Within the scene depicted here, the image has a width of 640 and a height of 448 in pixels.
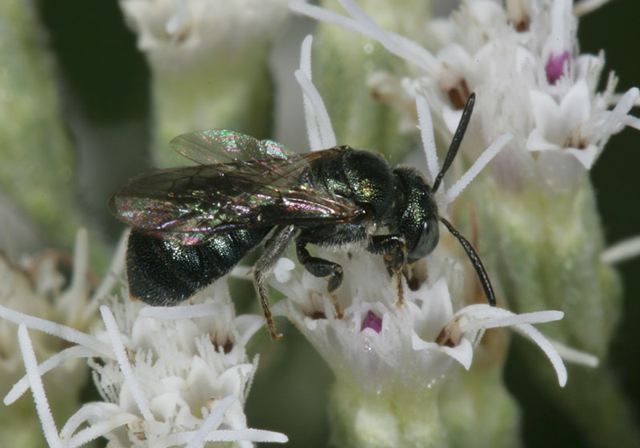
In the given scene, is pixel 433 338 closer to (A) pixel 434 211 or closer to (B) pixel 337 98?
(A) pixel 434 211

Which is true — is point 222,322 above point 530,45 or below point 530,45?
below

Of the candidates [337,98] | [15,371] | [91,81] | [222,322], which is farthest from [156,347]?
[91,81]

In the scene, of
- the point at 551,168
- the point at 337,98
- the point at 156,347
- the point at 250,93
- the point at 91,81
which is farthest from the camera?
the point at 91,81

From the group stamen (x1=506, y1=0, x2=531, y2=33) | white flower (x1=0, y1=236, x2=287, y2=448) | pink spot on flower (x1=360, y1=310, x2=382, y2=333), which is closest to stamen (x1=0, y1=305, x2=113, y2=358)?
white flower (x1=0, y1=236, x2=287, y2=448)

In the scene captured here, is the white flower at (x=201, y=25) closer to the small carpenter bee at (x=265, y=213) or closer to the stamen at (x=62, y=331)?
the small carpenter bee at (x=265, y=213)

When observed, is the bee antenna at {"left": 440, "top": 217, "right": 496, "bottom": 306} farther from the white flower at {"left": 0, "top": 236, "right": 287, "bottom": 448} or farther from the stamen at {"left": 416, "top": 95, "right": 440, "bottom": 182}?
the white flower at {"left": 0, "top": 236, "right": 287, "bottom": 448}

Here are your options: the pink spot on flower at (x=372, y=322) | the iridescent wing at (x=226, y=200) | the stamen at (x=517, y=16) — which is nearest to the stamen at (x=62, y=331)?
the iridescent wing at (x=226, y=200)
